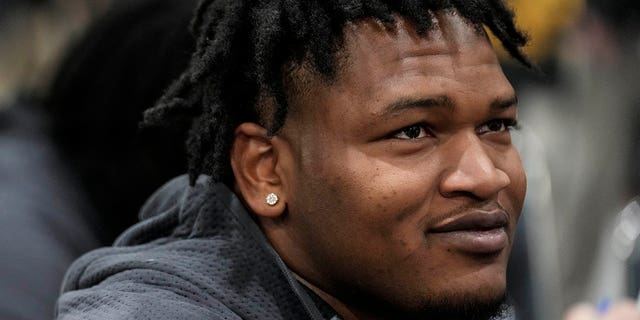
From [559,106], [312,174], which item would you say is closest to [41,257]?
[312,174]

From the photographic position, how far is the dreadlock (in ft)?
5.96

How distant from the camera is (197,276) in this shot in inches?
72.9

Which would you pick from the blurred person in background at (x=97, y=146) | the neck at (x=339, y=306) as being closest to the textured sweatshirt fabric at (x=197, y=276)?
the neck at (x=339, y=306)

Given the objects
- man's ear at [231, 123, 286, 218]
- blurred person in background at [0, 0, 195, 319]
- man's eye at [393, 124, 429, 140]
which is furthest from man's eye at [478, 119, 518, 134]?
blurred person in background at [0, 0, 195, 319]

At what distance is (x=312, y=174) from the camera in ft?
6.03

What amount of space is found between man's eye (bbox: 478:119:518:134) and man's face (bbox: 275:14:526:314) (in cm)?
3

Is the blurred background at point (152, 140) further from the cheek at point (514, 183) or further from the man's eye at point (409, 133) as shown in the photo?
the man's eye at point (409, 133)

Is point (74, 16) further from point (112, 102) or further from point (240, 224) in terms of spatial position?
point (240, 224)

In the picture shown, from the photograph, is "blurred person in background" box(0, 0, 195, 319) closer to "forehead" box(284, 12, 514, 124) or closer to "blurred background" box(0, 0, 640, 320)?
"blurred background" box(0, 0, 640, 320)

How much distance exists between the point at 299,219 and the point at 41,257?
988 millimetres

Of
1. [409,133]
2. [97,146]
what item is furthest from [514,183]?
[97,146]

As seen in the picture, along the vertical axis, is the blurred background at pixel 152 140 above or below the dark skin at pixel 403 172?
below

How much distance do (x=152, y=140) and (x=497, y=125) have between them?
1.19 metres

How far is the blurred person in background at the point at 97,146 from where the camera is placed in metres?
2.76
